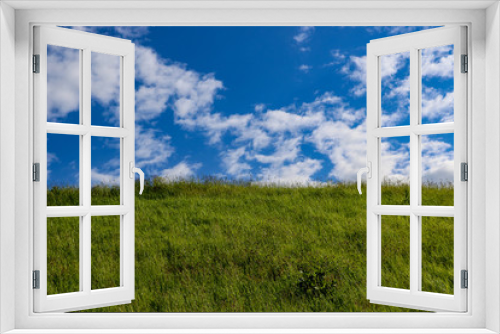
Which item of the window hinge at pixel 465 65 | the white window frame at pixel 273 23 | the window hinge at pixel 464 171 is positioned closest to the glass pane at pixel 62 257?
the white window frame at pixel 273 23

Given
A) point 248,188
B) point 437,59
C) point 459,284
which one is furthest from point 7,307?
point 248,188

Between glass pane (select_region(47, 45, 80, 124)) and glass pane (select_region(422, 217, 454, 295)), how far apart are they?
3.89 meters

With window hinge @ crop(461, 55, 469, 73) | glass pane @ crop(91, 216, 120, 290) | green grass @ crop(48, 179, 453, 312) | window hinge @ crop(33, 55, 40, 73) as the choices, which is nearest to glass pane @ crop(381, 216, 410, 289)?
green grass @ crop(48, 179, 453, 312)

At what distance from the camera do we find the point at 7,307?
2.00m

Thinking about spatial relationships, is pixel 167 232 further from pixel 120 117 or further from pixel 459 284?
pixel 459 284

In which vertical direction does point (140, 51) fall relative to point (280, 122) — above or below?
above

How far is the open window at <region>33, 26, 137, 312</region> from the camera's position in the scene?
2137 millimetres

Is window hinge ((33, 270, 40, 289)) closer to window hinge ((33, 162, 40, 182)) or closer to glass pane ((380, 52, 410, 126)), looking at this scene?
window hinge ((33, 162, 40, 182))

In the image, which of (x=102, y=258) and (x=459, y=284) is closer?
(x=459, y=284)

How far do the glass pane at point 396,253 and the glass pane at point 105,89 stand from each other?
3.49 metres

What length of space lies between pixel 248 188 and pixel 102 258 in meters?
2.28

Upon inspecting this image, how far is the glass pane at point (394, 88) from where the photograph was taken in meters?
2.89

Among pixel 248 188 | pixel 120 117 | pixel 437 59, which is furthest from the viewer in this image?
pixel 248 188

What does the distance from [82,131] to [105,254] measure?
3.31m
